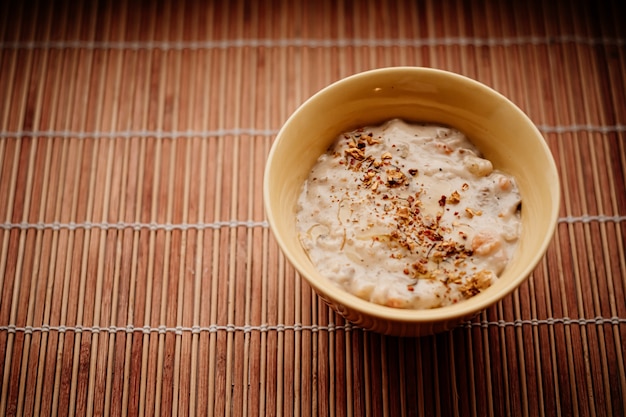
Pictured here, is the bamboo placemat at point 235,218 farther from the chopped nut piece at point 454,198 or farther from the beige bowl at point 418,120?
the chopped nut piece at point 454,198

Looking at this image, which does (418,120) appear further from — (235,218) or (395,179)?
(235,218)

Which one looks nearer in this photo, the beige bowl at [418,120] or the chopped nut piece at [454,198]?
the beige bowl at [418,120]

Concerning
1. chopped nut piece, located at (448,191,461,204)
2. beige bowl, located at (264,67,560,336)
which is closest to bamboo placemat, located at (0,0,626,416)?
beige bowl, located at (264,67,560,336)

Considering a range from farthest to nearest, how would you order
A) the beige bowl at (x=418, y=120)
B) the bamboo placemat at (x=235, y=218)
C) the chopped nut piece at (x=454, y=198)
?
the bamboo placemat at (x=235, y=218)
the chopped nut piece at (x=454, y=198)
the beige bowl at (x=418, y=120)

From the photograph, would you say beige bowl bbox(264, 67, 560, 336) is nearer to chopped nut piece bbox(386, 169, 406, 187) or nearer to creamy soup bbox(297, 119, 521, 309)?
creamy soup bbox(297, 119, 521, 309)

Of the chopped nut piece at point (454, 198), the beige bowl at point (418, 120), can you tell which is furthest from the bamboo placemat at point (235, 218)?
the chopped nut piece at point (454, 198)

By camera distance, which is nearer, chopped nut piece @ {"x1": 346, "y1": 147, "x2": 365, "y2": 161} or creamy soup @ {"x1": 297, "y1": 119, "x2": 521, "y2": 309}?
creamy soup @ {"x1": 297, "y1": 119, "x2": 521, "y2": 309}

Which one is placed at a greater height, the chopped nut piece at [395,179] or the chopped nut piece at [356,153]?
the chopped nut piece at [356,153]
